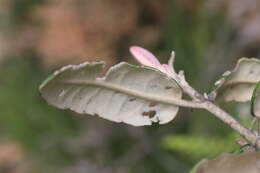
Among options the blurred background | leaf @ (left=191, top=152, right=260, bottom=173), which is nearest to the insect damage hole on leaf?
leaf @ (left=191, top=152, right=260, bottom=173)

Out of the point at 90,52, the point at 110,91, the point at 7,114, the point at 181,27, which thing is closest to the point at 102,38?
the point at 90,52

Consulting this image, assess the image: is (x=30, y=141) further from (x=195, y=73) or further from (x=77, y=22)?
(x=195, y=73)

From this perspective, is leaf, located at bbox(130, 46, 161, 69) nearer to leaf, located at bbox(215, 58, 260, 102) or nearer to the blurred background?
leaf, located at bbox(215, 58, 260, 102)

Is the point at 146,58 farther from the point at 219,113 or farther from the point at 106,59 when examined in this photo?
the point at 106,59

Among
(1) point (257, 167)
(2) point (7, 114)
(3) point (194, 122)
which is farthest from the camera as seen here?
(2) point (7, 114)

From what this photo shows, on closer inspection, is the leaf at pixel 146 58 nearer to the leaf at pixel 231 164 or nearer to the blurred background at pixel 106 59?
the leaf at pixel 231 164

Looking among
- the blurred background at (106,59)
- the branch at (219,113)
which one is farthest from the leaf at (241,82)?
the blurred background at (106,59)
